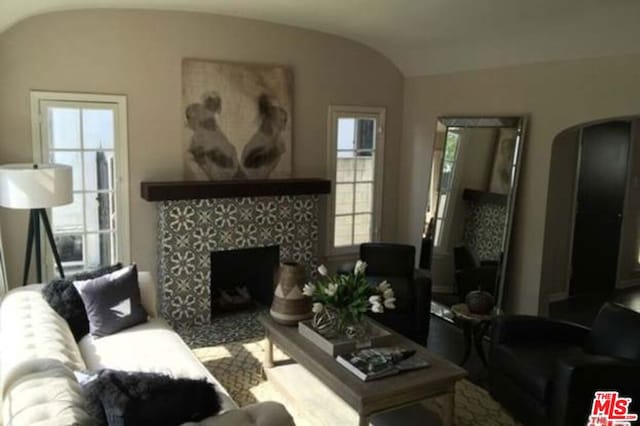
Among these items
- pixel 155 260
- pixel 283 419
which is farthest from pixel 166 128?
pixel 283 419

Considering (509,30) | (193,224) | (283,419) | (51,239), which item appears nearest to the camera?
(283,419)

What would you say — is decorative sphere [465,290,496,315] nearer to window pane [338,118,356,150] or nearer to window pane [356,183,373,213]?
window pane [356,183,373,213]

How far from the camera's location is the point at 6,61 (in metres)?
4.39

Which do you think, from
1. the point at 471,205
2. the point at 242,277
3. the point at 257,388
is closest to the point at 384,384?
the point at 257,388

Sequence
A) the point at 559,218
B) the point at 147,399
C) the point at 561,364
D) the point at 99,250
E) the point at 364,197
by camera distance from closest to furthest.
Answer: the point at 147,399 < the point at 561,364 < the point at 99,250 < the point at 559,218 < the point at 364,197

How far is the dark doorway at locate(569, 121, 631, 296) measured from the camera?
6.27 metres

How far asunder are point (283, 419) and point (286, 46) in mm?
4199

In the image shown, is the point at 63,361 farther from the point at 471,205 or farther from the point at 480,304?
the point at 471,205

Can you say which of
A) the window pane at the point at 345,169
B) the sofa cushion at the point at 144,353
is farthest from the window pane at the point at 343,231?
the sofa cushion at the point at 144,353

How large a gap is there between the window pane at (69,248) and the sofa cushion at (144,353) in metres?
1.43

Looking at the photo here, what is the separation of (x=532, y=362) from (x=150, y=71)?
3.90 m

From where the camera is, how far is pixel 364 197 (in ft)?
20.9

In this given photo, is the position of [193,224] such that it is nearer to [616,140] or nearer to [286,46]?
[286,46]

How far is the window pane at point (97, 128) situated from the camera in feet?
15.7
